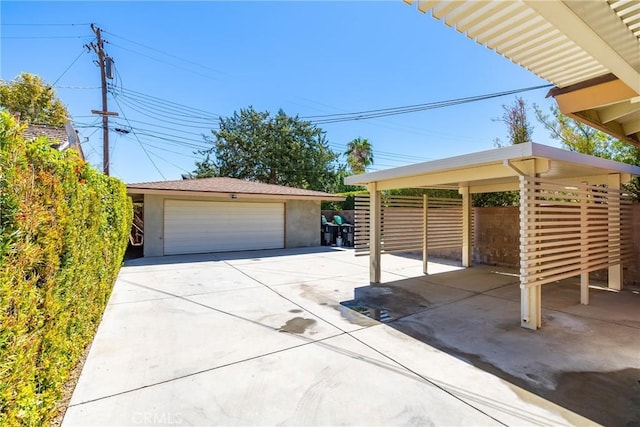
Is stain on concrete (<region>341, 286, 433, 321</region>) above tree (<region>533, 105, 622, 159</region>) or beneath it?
beneath

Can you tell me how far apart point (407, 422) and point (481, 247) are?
28.1 feet

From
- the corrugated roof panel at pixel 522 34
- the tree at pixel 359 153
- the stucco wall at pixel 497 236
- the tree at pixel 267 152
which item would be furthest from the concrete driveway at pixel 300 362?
the tree at pixel 359 153

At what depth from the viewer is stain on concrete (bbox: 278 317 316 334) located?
4137mm

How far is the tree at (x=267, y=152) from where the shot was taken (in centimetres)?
2348

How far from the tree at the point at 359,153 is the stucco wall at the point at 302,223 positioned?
17.3 meters

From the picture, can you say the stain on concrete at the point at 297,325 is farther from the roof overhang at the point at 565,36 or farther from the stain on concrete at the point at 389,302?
the roof overhang at the point at 565,36

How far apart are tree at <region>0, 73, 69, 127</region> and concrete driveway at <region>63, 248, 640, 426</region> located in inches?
845

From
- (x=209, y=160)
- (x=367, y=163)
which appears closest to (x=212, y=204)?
(x=209, y=160)

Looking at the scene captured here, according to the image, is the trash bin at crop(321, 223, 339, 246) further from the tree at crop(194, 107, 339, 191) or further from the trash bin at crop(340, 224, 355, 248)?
the tree at crop(194, 107, 339, 191)

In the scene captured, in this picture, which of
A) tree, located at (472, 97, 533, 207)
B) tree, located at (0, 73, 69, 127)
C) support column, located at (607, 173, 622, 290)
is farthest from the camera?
tree, located at (0, 73, 69, 127)

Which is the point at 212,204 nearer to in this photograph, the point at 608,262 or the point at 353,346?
the point at 353,346

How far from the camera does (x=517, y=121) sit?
1259 cm

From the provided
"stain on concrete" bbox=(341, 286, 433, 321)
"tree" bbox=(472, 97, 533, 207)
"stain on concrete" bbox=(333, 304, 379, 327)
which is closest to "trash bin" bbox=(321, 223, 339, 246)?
"tree" bbox=(472, 97, 533, 207)

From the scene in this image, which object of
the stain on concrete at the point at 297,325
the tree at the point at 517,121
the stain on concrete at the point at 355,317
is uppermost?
the tree at the point at 517,121
